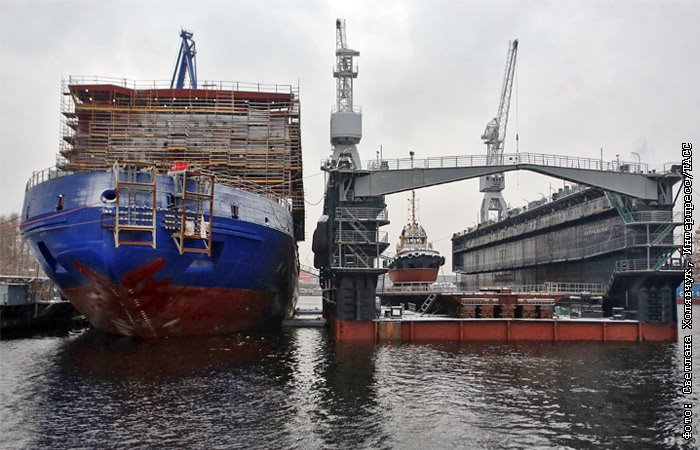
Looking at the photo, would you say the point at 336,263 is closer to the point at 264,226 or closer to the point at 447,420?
the point at 264,226

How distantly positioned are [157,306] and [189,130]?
20384mm

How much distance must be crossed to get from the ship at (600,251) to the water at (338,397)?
7.20 meters

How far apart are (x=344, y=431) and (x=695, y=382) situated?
18.5 metres

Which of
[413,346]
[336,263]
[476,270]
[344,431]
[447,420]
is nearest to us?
[344,431]

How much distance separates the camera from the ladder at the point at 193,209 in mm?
32781

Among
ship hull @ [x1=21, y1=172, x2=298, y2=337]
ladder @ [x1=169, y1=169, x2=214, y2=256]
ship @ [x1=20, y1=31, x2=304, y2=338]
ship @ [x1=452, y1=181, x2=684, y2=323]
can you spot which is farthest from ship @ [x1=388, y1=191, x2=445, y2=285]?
ladder @ [x1=169, y1=169, x2=214, y2=256]

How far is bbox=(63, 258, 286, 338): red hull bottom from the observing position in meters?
33.2

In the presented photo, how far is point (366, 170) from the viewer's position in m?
40.4

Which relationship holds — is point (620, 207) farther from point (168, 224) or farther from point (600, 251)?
point (168, 224)

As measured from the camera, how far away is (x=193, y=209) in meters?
34.0

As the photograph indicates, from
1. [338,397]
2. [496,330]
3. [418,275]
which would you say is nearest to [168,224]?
[338,397]

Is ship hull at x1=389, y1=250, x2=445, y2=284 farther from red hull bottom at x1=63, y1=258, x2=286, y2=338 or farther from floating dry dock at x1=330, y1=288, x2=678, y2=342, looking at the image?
red hull bottom at x1=63, y1=258, x2=286, y2=338

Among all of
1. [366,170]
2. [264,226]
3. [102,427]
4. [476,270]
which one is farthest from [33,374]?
[476,270]

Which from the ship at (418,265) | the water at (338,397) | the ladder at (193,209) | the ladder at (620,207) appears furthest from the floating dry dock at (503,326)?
the ship at (418,265)
